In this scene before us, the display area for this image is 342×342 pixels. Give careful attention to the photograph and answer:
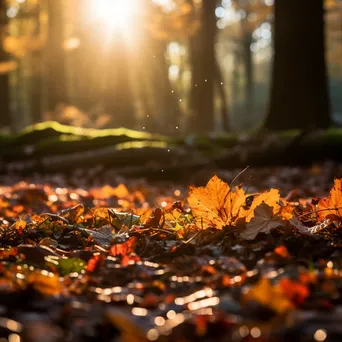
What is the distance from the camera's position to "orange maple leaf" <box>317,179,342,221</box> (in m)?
2.67

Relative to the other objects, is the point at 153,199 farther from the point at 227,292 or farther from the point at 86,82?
the point at 86,82

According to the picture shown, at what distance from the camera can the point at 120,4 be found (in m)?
22.7

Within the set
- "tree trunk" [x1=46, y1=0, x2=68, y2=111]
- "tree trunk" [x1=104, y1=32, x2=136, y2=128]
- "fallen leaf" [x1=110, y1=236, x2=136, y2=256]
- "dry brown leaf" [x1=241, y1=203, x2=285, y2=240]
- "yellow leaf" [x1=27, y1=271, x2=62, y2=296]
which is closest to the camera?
"yellow leaf" [x1=27, y1=271, x2=62, y2=296]

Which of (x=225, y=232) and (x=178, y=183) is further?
(x=178, y=183)

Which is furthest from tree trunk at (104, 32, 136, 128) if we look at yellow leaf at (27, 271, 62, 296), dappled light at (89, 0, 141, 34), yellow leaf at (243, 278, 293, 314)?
yellow leaf at (243, 278, 293, 314)

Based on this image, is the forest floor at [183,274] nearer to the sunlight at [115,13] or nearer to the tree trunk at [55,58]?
the tree trunk at [55,58]

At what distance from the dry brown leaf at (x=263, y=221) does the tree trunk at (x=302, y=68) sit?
333 inches

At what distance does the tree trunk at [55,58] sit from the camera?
18.4 meters

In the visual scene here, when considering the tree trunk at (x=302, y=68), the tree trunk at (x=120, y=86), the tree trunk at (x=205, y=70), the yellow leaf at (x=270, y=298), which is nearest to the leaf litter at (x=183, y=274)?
the yellow leaf at (x=270, y=298)

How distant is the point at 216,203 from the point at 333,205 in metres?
0.56

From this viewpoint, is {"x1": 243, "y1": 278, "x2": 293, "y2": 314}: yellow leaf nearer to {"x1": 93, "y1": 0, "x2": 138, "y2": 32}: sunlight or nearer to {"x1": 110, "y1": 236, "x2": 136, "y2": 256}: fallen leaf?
{"x1": 110, "y1": 236, "x2": 136, "y2": 256}: fallen leaf

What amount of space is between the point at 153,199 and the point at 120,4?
17559 mm

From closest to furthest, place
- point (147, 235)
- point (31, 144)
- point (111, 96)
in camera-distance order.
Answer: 1. point (147, 235)
2. point (31, 144)
3. point (111, 96)

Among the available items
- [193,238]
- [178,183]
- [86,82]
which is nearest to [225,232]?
[193,238]
